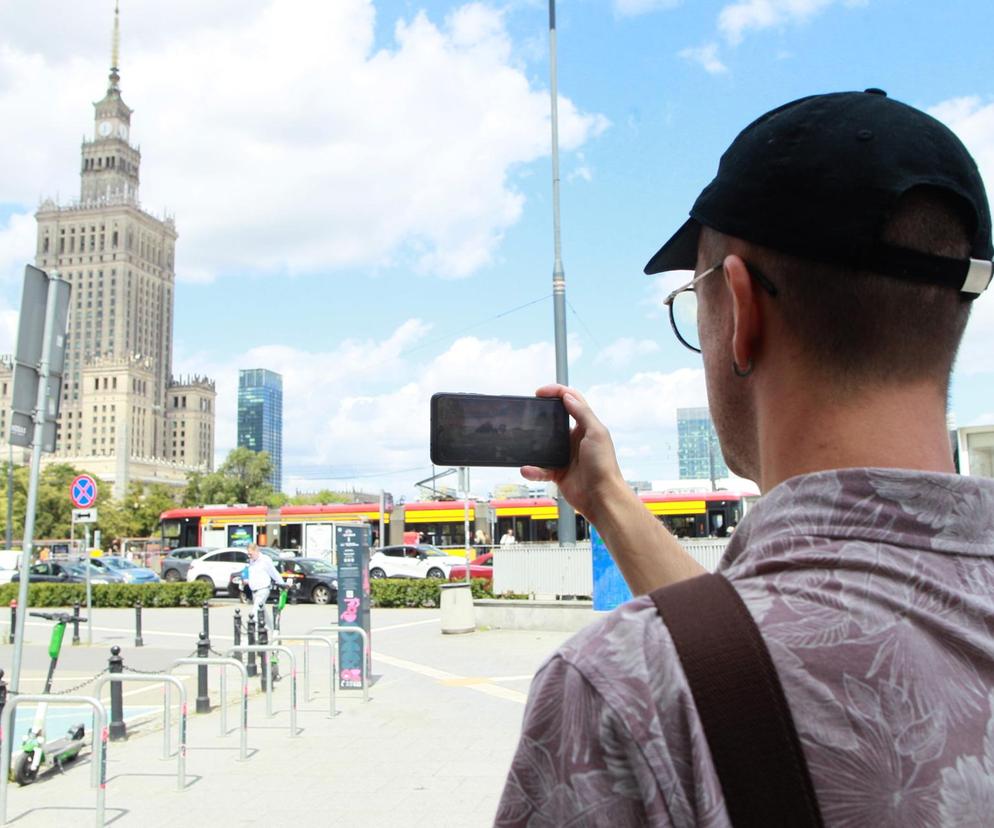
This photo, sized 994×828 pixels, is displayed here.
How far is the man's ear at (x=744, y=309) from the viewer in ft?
3.85

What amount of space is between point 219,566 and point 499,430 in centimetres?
3151

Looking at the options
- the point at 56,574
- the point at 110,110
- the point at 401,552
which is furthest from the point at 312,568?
the point at 110,110

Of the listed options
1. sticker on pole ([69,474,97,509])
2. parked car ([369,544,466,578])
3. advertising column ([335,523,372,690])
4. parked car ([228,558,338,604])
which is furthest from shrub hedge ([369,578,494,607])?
advertising column ([335,523,372,690])

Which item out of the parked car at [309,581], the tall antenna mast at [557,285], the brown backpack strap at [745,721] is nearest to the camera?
the brown backpack strap at [745,721]

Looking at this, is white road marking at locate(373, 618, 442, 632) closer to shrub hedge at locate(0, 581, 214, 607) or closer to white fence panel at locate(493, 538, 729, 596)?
white fence panel at locate(493, 538, 729, 596)

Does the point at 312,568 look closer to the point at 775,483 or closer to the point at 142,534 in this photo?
the point at 775,483

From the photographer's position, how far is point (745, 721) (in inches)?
33.4

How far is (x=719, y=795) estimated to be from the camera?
33.0 inches

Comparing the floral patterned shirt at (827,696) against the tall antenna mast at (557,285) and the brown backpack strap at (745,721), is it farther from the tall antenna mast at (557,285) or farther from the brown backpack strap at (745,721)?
the tall antenna mast at (557,285)

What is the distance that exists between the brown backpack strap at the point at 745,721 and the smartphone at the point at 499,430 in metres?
1.00

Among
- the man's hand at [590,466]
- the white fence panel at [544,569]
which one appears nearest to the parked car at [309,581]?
the white fence panel at [544,569]

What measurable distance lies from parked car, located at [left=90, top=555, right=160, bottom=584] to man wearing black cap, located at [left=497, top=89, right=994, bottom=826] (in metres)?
33.3

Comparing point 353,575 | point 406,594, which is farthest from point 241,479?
point 353,575

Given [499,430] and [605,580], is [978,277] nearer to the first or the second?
[499,430]
